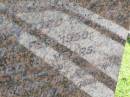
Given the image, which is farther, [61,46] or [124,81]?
[124,81]

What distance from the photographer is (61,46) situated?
180 cm

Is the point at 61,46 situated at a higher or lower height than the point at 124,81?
higher

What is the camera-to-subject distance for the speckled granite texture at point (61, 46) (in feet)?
5.52

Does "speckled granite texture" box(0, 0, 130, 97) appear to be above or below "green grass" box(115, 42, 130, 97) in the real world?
above

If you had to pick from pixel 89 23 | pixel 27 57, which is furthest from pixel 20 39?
pixel 89 23

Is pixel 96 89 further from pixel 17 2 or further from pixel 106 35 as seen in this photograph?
pixel 17 2

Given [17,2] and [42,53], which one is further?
[42,53]

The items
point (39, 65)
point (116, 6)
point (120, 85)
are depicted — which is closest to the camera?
point (39, 65)

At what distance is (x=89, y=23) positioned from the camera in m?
1.86

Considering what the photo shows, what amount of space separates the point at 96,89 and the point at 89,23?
1.13 feet

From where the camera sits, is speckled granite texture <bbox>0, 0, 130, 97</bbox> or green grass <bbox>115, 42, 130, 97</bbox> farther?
green grass <bbox>115, 42, 130, 97</bbox>

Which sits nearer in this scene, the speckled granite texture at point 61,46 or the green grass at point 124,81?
the speckled granite texture at point 61,46

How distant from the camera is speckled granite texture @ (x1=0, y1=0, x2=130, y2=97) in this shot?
1683 mm

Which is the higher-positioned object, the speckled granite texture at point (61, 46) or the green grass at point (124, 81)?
the speckled granite texture at point (61, 46)
